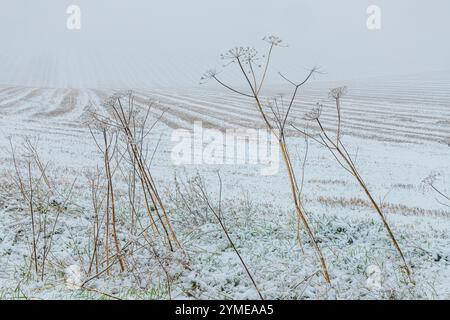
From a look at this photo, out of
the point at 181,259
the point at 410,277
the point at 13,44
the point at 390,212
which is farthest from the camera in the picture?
the point at 13,44

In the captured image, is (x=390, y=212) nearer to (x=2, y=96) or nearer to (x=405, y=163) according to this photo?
(x=405, y=163)

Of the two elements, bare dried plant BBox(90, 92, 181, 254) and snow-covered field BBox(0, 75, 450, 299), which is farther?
bare dried plant BBox(90, 92, 181, 254)

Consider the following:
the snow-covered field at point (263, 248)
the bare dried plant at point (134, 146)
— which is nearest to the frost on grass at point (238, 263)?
the snow-covered field at point (263, 248)

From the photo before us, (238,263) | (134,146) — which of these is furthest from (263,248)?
(134,146)

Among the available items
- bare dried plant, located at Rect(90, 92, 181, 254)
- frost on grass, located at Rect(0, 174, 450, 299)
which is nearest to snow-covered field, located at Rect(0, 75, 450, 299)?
frost on grass, located at Rect(0, 174, 450, 299)

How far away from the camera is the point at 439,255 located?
159 inches

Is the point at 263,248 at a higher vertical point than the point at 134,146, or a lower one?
lower

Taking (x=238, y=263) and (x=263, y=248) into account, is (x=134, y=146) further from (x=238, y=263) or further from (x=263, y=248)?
(x=263, y=248)

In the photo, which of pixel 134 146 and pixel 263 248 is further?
pixel 263 248

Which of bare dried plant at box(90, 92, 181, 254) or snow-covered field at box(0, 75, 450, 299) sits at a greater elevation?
bare dried plant at box(90, 92, 181, 254)

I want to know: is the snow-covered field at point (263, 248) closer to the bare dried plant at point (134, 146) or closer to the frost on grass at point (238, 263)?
the frost on grass at point (238, 263)

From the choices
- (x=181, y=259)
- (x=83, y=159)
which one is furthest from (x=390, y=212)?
(x=83, y=159)

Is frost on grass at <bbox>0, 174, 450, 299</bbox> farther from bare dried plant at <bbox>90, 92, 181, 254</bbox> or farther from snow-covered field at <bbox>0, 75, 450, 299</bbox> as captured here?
bare dried plant at <bbox>90, 92, 181, 254</bbox>

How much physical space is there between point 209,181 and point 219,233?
17.6 ft
